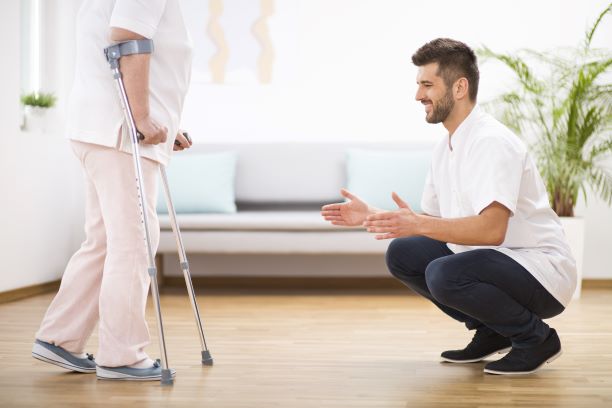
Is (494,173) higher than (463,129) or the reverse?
the reverse

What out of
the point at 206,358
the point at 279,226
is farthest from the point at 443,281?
the point at 279,226

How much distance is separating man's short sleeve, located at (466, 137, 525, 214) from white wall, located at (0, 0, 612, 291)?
2818mm

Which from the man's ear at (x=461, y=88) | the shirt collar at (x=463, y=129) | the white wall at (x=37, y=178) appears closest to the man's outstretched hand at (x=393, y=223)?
the shirt collar at (x=463, y=129)

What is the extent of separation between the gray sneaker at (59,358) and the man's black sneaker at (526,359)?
1155 mm

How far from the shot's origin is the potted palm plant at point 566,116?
453 centimetres

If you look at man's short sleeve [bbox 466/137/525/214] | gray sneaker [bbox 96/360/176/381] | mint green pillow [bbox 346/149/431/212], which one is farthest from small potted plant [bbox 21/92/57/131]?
man's short sleeve [bbox 466/137/525/214]

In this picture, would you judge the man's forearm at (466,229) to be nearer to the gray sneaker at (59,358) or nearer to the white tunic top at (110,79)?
the white tunic top at (110,79)

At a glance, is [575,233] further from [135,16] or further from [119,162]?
[135,16]

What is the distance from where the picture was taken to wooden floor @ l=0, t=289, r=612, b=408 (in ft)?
7.19

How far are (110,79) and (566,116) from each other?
3.09m

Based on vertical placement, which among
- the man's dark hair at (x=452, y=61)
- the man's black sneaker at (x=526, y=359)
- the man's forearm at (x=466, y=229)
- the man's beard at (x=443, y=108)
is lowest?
the man's black sneaker at (x=526, y=359)

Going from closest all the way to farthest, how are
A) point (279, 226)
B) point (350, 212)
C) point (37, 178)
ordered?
1. point (350, 212)
2. point (279, 226)
3. point (37, 178)

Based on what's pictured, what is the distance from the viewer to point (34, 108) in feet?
15.3

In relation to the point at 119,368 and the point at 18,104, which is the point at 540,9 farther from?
the point at 119,368
